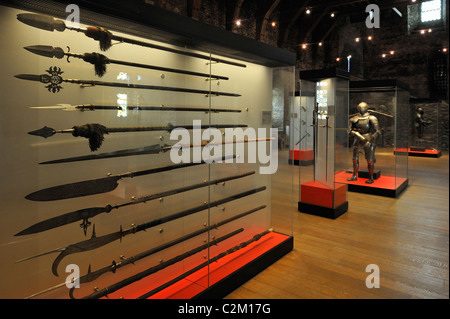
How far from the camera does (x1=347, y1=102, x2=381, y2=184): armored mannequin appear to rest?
20.2ft

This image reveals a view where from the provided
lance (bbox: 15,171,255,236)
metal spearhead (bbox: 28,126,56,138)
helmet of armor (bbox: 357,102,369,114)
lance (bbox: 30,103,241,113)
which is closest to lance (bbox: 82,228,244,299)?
lance (bbox: 15,171,255,236)

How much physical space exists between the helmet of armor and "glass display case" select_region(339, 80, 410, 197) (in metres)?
0.04

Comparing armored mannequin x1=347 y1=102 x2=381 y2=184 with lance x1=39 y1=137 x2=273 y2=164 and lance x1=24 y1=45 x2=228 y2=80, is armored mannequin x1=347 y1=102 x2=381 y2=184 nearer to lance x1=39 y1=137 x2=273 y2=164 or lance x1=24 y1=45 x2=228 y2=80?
lance x1=39 y1=137 x2=273 y2=164

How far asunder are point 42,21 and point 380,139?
6185 mm

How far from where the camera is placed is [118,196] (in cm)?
199

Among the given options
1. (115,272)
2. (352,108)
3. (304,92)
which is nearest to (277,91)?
(304,92)

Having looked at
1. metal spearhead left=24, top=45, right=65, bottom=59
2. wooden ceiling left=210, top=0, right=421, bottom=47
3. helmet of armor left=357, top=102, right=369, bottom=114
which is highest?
wooden ceiling left=210, top=0, right=421, bottom=47

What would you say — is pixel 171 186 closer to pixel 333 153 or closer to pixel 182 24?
pixel 182 24

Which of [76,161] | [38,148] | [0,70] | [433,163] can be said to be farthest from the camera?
[433,163]

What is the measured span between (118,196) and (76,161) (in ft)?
1.07

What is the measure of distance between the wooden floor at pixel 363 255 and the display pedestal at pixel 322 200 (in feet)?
0.41

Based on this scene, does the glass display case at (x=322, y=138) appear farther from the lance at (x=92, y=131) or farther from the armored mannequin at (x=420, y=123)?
the armored mannequin at (x=420, y=123)

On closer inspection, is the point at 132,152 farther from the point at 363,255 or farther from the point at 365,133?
the point at 365,133

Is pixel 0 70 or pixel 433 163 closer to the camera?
pixel 0 70
